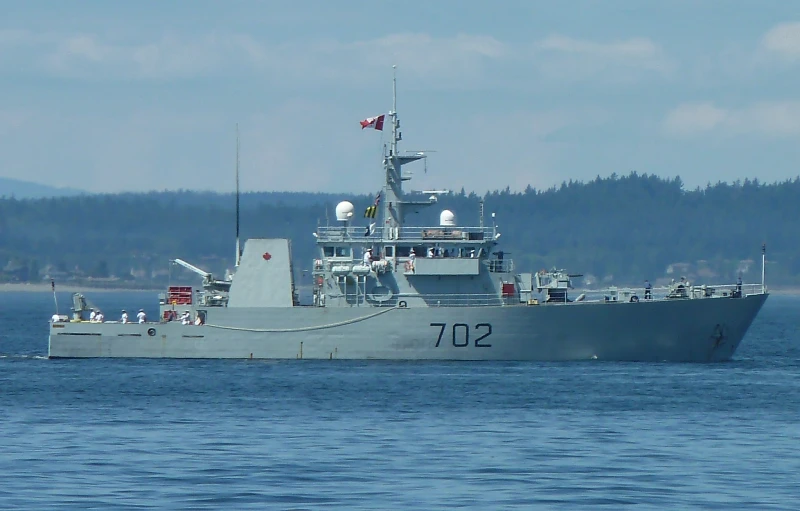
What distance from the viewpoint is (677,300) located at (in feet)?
146

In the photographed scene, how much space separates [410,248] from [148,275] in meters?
47.1

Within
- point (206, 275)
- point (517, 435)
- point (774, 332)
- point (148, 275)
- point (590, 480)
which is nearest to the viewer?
point (590, 480)

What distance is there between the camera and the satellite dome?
153ft

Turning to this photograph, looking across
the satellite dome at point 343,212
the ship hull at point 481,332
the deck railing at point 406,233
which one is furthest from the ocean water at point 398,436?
the satellite dome at point 343,212

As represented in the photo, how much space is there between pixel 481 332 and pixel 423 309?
6.57ft

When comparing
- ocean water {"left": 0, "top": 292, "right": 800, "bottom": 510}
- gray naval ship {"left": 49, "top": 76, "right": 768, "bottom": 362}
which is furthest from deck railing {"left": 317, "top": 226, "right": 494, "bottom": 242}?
ocean water {"left": 0, "top": 292, "right": 800, "bottom": 510}

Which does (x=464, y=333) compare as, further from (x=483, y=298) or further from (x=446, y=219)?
(x=446, y=219)

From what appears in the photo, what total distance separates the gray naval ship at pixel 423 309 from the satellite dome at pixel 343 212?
0.03 m

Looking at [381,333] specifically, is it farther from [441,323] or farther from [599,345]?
[599,345]

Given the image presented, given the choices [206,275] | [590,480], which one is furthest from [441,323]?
[590,480]

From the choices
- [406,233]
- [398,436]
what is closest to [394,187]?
[406,233]

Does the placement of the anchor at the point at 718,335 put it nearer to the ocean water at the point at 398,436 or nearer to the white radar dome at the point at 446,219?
the ocean water at the point at 398,436

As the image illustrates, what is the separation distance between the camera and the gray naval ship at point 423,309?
44.2 m

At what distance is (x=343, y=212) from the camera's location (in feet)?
153
